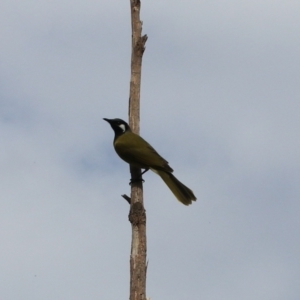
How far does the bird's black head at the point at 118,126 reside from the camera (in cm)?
915

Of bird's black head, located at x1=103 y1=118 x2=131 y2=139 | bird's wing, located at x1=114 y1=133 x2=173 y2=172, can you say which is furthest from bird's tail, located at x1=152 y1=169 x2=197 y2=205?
bird's black head, located at x1=103 y1=118 x2=131 y2=139

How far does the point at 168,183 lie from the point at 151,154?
420 millimetres

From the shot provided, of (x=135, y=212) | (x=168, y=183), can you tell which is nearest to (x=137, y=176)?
(x=168, y=183)

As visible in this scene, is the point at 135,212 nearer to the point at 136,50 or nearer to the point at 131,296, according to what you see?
the point at 131,296

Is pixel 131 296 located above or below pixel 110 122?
below

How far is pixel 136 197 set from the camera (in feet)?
26.1

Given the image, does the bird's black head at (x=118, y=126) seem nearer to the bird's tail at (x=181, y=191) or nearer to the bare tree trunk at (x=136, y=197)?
the bare tree trunk at (x=136, y=197)

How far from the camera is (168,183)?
8.75m

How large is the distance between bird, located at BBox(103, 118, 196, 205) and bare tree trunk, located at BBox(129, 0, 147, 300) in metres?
0.11

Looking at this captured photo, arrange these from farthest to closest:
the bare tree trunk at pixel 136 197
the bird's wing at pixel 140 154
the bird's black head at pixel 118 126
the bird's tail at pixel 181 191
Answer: the bird's black head at pixel 118 126 → the bird's wing at pixel 140 154 → the bird's tail at pixel 181 191 → the bare tree trunk at pixel 136 197

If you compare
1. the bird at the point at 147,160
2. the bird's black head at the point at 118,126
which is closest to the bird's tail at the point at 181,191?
the bird at the point at 147,160

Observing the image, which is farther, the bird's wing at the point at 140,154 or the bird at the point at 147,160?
the bird's wing at the point at 140,154

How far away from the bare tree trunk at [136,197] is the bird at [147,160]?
0.11m

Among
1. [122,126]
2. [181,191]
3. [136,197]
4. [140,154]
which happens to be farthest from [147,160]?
[136,197]
